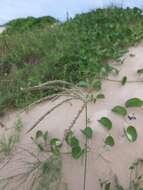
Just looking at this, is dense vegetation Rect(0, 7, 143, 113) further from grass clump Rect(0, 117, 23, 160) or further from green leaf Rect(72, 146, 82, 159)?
green leaf Rect(72, 146, 82, 159)

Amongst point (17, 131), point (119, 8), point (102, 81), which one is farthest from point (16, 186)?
point (119, 8)

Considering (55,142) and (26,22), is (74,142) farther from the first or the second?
(26,22)

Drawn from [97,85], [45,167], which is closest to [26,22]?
[97,85]

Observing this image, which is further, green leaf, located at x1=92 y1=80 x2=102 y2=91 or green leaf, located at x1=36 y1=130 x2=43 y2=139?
green leaf, located at x1=92 y1=80 x2=102 y2=91

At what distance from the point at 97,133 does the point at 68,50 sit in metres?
1.13

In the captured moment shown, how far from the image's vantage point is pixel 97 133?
136 inches

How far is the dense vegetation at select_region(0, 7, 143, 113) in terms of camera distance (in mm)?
4031

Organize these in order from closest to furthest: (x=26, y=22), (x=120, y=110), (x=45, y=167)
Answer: (x=45, y=167)
(x=120, y=110)
(x=26, y=22)

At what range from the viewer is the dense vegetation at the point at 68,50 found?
403cm

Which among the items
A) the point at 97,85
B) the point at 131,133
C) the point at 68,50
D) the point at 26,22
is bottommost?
the point at 131,133

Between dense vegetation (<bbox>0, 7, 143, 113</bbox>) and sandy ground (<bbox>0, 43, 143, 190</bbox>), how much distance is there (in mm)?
186

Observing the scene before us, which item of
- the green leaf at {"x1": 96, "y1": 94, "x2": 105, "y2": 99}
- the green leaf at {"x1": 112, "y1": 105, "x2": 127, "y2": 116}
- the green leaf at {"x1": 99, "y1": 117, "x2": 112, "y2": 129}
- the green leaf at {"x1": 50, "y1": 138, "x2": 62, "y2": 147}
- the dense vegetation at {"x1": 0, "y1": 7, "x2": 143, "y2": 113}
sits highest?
the dense vegetation at {"x1": 0, "y1": 7, "x2": 143, "y2": 113}

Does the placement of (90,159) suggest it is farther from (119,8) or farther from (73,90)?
(119,8)

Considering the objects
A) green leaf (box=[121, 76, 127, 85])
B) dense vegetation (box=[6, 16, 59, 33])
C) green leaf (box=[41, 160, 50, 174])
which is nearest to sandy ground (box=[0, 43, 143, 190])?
green leaf (box=[121, 76, 127, 85])
